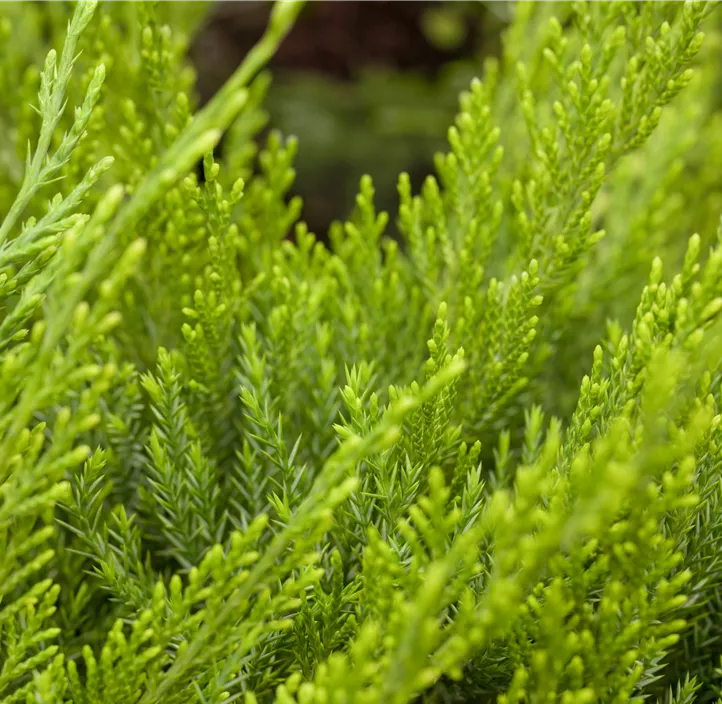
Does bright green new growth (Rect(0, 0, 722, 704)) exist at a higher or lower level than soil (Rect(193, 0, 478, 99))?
lower

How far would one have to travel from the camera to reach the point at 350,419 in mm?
1104

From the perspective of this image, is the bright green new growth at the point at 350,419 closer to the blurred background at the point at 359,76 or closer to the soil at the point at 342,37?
the blurred background at the point at 359,76

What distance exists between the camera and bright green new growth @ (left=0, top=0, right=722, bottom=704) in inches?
28.2

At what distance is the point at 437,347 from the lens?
3.01 feet

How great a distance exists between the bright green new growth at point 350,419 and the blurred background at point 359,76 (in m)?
0.94

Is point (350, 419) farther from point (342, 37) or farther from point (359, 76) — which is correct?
point (342, 37)

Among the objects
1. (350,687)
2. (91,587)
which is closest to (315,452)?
(91,587)

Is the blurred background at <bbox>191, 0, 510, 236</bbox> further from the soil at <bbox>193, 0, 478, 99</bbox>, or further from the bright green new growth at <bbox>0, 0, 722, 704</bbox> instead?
the bright green new growth at <bbox>0, 0, 722, 704</bbox>

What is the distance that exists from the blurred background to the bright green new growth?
3.08ft

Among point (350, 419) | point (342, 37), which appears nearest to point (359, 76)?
point (342, 37)

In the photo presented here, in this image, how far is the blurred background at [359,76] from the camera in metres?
→ 2.45

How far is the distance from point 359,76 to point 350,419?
1.97m

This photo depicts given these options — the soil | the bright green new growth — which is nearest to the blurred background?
the soil

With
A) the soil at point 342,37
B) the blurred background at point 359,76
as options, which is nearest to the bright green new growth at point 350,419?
the blurred background at point 359,76
